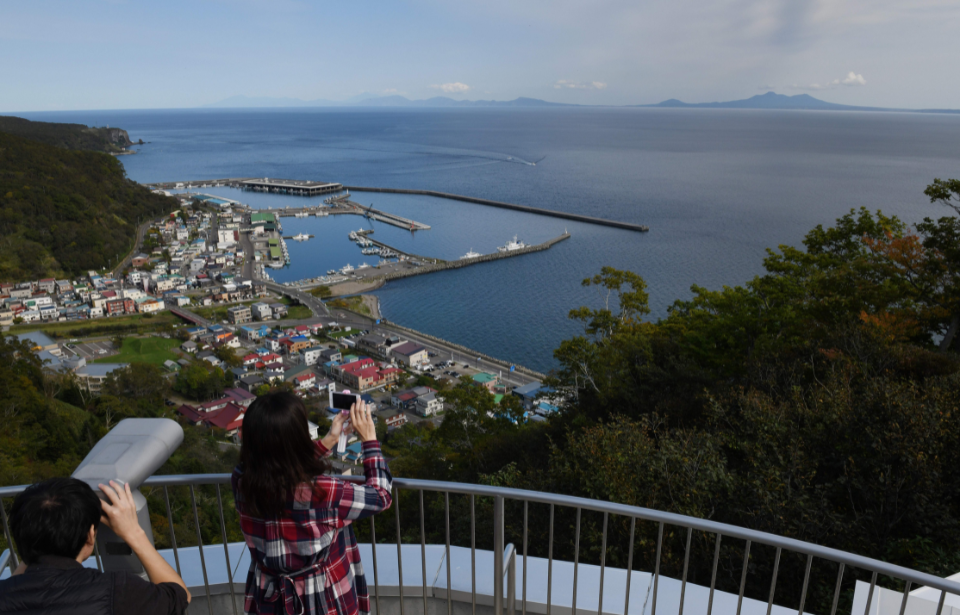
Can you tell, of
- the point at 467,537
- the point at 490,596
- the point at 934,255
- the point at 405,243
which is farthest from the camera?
Result: the point at 405,243

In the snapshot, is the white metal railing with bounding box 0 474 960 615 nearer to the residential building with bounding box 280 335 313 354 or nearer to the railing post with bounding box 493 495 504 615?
the railing post with bounding box 493 495 504 615

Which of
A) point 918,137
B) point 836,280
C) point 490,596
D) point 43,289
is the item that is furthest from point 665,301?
point 918,137

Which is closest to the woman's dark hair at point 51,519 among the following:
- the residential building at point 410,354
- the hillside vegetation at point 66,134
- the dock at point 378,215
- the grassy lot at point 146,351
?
the residential building at point 410,354

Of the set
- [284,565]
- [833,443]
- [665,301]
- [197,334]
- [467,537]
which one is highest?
[284,565]

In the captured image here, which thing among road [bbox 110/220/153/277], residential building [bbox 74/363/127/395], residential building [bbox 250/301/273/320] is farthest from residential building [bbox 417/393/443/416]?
road [bbox 110/220/153/277]


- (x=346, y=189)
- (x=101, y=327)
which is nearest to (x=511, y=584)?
(x=101, y=327)

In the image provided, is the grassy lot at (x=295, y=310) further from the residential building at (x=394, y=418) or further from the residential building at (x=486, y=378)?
the residential building at (x=486, y=378)

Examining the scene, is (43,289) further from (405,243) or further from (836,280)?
(836,280)
